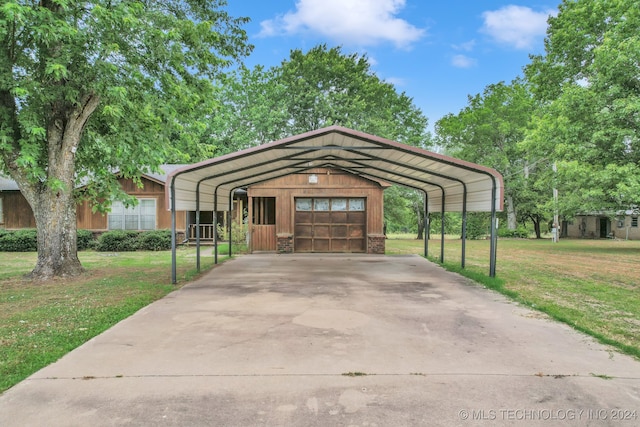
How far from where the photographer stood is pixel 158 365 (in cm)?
355

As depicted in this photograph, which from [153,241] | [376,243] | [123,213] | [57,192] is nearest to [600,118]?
[376,243]

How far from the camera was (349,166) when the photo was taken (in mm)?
12172

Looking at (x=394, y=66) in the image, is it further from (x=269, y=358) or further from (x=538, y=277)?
(x=269, y=358)

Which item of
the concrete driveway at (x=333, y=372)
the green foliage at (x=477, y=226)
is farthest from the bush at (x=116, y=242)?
the green foliage at (x=477, y=226)

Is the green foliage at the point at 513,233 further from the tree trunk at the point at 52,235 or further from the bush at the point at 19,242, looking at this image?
the bush at the point at 19,242

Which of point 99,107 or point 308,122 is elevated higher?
point 308,122

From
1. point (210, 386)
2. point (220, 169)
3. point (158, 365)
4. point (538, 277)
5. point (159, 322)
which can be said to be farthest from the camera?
point (538, 277)

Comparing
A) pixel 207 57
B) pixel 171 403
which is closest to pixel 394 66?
pixel 207 57

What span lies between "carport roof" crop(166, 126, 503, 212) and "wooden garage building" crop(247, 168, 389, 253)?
218cm

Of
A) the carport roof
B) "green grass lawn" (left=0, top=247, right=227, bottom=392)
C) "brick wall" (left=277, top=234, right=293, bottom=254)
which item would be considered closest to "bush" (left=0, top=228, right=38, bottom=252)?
"green grass lawn" (left=0, top=247, right=227, bottom=392)

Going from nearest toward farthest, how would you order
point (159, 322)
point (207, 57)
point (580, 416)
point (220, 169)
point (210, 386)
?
1. point (580, 416)
2. point (210, 386)
3. point (159, 322)
4. point (220, 169)
5. point (207, 57)

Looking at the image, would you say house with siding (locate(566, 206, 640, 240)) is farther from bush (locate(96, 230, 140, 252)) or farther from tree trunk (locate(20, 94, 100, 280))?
tree trunk (locate(20, 94, 100, 280))

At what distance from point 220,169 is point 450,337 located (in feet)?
19.7

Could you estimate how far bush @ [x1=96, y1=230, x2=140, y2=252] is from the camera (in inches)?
624
